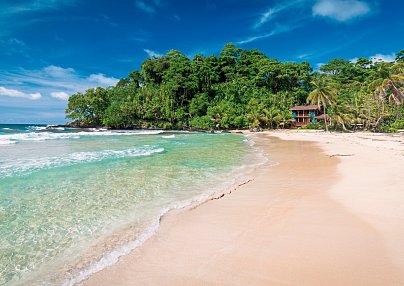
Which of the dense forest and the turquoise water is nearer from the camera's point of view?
the turquoise water

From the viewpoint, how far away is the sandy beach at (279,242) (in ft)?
10.5

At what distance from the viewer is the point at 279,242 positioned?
4047 mm

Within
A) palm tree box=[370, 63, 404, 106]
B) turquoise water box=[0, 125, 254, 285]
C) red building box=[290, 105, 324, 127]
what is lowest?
turquoise water box=[0, 125, 254, 285]

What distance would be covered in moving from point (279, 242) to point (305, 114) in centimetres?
5376

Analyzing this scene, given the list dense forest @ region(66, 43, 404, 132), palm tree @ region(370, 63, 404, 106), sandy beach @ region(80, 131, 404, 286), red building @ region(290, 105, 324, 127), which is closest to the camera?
sandy beach @ region(80, 131, 404, 286)

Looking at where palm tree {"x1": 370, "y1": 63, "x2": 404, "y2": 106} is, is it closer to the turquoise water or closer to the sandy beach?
the turquoise water

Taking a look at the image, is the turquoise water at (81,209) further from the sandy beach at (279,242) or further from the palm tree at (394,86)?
the palm tree at (394,86)

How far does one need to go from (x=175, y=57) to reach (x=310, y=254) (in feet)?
265

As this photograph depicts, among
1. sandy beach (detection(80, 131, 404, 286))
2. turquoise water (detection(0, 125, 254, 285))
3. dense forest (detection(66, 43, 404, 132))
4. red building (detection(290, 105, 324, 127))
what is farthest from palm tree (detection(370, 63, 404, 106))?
sandy beach (detection(80, 131, 404, 286))

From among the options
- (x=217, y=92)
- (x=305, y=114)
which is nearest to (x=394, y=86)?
(x=305, y=114)

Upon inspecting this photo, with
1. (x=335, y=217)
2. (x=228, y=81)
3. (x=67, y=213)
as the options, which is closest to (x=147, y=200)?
(x=67, y=213)

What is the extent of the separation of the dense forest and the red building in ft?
4.53

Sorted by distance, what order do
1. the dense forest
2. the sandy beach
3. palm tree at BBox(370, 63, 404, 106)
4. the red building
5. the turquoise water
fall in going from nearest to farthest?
the sandy beach, the turquoise water, palm tree at BBox(370, 63, 404, 106), the red building, the dense forest

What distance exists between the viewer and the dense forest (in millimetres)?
56250
